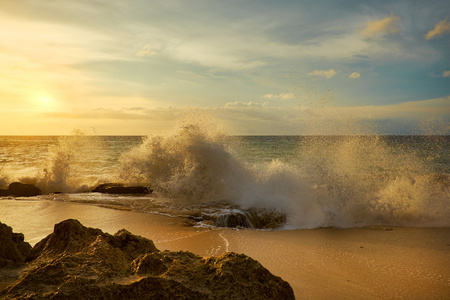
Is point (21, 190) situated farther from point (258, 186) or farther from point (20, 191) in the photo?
point (258, 186)

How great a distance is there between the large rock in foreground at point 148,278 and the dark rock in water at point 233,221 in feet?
14.1

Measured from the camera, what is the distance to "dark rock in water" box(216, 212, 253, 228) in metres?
6.54

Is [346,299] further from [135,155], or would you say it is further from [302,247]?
[135,155]

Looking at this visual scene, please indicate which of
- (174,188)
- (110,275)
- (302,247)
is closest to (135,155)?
(174,188)

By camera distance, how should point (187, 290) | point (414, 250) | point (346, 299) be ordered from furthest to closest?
point (414, 250), point (346, 299), point (187, 290)

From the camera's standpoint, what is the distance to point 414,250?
4.65 meters

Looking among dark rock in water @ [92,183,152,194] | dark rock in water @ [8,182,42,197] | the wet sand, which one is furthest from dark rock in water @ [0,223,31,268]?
dark rock in water @ [8,182,42,197]

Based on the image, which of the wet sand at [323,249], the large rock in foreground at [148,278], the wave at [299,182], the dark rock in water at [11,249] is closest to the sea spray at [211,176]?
the wave at [299,182]

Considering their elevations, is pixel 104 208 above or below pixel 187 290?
below

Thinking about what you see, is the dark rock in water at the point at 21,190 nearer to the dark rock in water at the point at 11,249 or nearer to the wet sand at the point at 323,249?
the wet sand at the point at 323,249

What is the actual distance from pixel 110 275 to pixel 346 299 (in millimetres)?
2047

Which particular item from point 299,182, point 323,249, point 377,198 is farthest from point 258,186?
point 323,249

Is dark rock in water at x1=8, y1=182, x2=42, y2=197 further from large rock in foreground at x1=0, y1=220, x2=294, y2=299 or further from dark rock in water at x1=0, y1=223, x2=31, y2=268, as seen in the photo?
large rock in foreground at x1=0, y1=220, x2=294, y2=299

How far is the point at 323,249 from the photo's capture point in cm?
463
